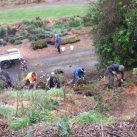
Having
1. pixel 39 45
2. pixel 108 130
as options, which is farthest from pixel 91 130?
pixel 39 45

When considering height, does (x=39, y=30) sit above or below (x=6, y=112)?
below

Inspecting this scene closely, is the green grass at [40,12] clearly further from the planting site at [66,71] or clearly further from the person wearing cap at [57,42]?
the person wearing cap at [57,42]

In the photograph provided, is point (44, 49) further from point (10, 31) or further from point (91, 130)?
point (91, 130)

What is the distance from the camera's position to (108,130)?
301 inches

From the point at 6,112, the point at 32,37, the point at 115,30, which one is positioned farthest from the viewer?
the point at 32,37

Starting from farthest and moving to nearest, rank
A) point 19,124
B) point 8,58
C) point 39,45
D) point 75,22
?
1. point 75,22
2. point 39,45
3. point 8,58
4. point 19,124

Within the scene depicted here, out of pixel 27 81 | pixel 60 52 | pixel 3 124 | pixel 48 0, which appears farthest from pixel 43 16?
pixel 3 124

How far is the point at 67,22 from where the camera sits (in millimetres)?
33875

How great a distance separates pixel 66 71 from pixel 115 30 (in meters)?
4.69

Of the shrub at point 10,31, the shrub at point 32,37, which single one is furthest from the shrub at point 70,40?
the shrub at point 10,31

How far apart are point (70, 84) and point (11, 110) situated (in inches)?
358

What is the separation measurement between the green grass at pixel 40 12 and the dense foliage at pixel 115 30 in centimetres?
1255

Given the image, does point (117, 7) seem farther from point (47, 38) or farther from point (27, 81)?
point (47, 38)

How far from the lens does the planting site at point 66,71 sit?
28.4 ft
